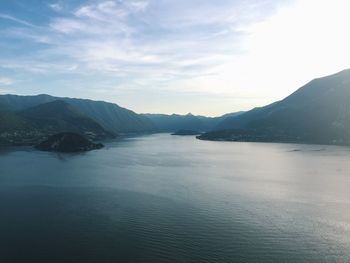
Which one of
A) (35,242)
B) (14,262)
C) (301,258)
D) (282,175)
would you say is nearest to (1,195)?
(35,242)

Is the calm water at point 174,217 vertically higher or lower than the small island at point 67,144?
lower

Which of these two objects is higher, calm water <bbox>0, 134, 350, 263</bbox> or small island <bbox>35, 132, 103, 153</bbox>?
small island <bbox>35, 132, 103, 153</bbox>

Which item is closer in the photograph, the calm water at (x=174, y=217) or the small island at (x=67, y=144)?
the calm water at (x=174, y=217)

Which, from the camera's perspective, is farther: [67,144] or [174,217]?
[67,144]

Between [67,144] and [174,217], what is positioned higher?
[67,144]

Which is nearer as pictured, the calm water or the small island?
the calm water
